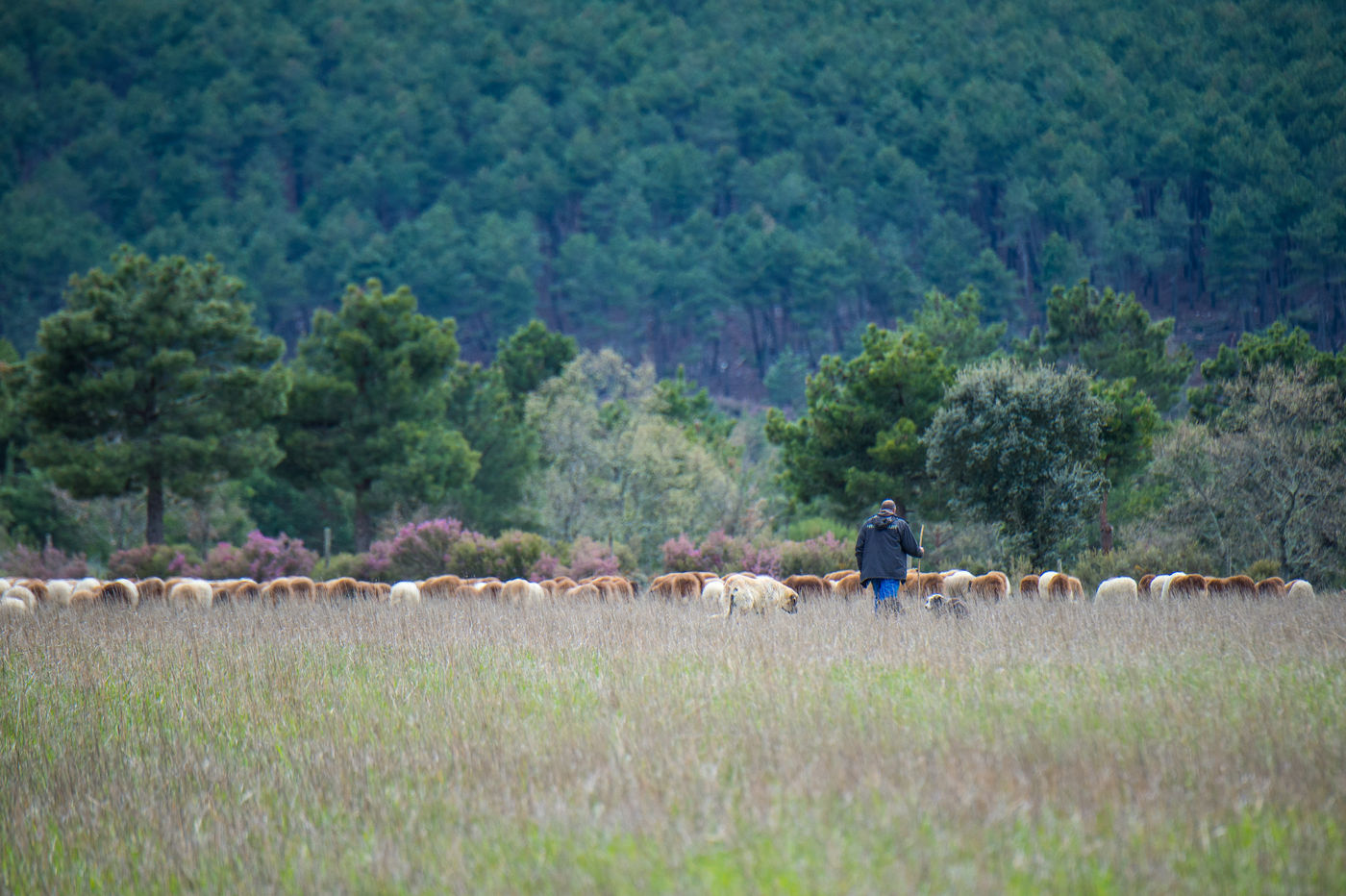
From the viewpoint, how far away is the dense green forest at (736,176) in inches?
3752

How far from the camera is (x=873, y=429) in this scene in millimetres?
28750

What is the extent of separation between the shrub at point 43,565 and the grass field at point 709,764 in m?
22.8

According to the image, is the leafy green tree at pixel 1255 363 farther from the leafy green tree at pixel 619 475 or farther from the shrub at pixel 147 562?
the shrub at pixel 147 562

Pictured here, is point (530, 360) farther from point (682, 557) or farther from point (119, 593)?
point (119, 593)

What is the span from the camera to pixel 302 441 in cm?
3409

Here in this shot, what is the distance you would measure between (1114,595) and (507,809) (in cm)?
1213

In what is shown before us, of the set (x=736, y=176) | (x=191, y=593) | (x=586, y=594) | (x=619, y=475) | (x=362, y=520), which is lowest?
(x=586, y=594)

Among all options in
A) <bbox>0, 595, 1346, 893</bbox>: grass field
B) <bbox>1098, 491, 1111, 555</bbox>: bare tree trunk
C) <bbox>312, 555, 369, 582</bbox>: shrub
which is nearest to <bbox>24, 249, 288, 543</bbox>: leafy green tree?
<bbox>312, 555, 369, 582</bbox>: shrub

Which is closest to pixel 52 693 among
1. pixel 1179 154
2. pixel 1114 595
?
pixel 1114 595

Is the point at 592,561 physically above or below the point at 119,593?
above

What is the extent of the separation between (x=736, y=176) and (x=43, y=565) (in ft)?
387

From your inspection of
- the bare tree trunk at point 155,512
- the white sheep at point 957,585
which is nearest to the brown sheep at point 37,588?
the bare tree trunk at point 155,512

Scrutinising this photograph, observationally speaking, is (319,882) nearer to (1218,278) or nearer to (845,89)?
(1218,278)

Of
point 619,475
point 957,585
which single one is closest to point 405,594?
point 957,585
